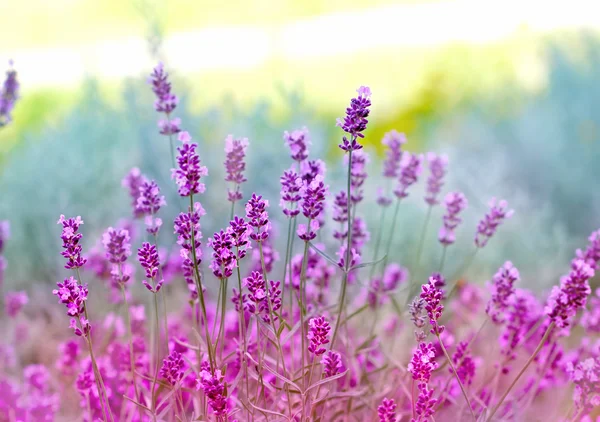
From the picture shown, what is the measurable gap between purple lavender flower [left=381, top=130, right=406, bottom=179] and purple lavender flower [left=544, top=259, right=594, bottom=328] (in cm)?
64

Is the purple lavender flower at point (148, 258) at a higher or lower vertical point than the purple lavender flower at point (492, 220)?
lower

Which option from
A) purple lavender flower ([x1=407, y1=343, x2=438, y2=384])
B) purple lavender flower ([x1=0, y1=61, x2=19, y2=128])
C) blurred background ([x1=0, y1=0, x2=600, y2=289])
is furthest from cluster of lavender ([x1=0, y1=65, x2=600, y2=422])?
blurred background ([x1=0, y1=0, x2=600, y2=289])

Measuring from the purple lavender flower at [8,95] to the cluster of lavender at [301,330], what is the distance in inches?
17.8

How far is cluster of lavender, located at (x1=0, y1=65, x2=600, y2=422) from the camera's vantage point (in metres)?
1.31

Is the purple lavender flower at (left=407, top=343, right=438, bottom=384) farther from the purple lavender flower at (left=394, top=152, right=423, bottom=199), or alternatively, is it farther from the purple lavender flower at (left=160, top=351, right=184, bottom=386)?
the purple lavender flower at (left=394, top=152, right=423, bottom=199)

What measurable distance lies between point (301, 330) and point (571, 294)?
567 millimetres

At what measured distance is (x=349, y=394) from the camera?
145 centimetres

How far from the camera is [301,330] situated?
1.42 meters

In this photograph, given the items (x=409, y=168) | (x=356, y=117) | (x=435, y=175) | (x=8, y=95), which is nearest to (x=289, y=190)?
(x=356, y=117)

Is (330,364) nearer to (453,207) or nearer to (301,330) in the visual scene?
(301,330)

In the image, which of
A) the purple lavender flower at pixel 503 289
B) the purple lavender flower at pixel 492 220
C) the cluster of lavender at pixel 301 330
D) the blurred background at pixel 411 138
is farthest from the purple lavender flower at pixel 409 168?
the blurred background at pixel 411 138

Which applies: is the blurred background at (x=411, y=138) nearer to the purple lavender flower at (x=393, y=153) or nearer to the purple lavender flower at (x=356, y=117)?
the purple lavender flower at (x=393, y=153)

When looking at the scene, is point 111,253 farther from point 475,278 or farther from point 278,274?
point 475,278

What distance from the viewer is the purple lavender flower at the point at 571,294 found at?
4.40 feet
